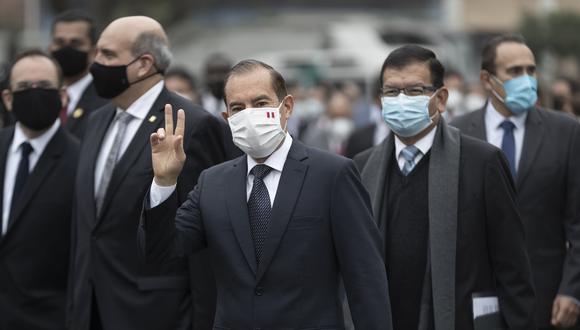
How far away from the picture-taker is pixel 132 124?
22.9ft

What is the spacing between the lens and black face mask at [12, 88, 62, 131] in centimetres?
776

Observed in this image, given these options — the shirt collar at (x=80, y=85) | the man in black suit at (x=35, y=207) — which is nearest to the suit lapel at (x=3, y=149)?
the man in black suit at (x=35, y=207)

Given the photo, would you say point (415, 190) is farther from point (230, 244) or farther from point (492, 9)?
point (492, 9)

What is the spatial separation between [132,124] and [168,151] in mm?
1460

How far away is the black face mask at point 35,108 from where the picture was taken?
7.76 meters

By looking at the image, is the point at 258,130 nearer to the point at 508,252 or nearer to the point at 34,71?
the point at 508,252

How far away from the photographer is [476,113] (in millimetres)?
7730

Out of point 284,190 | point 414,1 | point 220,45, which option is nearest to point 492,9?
point 414,1

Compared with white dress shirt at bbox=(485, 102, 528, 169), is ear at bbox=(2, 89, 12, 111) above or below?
above

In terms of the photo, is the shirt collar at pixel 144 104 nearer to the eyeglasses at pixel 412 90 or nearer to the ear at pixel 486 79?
the eyeglasses at pixel 412 90

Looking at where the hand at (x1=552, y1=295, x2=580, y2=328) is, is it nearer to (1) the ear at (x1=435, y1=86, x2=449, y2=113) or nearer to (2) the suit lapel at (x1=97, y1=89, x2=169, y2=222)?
(1) the ear at (x1=435, y1=86, x2=449, y2=113)

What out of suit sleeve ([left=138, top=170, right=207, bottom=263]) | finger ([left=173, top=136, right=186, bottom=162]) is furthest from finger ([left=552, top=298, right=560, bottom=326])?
finger ([left=173, top=136, right=186, bottom=162])

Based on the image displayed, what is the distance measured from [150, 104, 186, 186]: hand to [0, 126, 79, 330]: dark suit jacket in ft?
7.32

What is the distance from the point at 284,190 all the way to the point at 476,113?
105 inches
